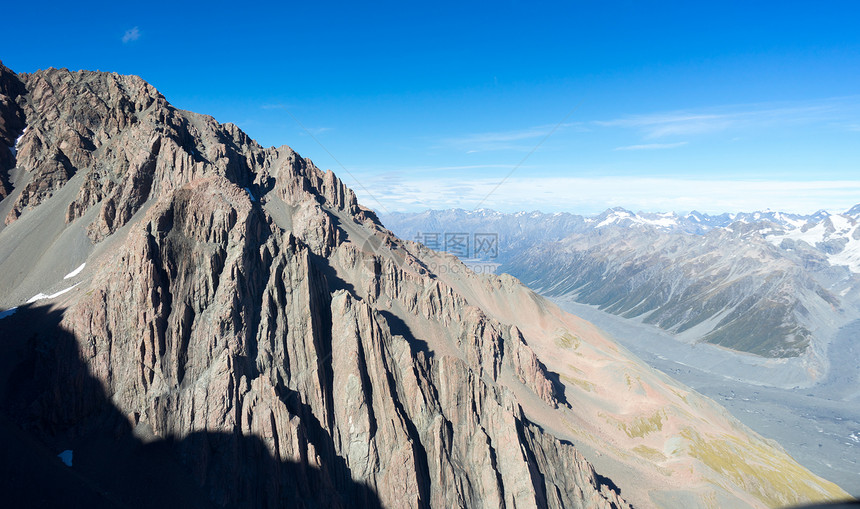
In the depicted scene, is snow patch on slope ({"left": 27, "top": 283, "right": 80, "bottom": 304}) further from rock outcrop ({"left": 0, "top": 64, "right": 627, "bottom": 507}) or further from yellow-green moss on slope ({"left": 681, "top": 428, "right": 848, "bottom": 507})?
yellow-green moss on slope ({"left": 681, "top": 428, "right": 848, "bottom": 507})

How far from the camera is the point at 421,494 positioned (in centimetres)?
5966

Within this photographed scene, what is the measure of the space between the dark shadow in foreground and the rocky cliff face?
239 mm

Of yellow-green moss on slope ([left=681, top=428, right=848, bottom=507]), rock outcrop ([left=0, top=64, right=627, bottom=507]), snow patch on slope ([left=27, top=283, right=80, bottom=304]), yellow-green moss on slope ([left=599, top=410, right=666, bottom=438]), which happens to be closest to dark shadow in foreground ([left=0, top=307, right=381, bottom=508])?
rock outcrop ([left=0, top=64, right=627, bottom=507])

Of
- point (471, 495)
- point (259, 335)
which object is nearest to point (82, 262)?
point (259, 335)

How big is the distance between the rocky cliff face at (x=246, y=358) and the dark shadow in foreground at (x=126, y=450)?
0.78 feet

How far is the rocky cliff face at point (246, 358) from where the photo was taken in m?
51.6

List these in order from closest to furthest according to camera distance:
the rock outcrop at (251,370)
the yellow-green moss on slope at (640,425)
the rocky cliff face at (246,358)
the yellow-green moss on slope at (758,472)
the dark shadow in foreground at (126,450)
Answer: the dark shadow in foreground at (126,450) → the rocky cliff face at (246,358) → the rock outcrop at (251,370) → the yellow-green moss on slope at (758,472) → the yellow-green moss on slope at (640,425)

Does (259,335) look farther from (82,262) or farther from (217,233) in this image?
(82,262)

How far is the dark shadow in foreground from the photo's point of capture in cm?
4662

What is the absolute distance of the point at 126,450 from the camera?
48656 millimetres

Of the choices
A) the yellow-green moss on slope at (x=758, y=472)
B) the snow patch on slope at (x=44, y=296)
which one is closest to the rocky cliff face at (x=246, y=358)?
the yellow-green moss on slope at (x=758, y=472)

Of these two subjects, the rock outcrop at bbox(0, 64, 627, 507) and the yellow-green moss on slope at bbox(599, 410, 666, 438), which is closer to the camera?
the rock outcrop at bbox(0, 64, 627, 507)

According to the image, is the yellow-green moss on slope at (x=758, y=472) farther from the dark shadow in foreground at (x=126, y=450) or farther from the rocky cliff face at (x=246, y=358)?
the dark shadow in foreground at (x=126, y=450)

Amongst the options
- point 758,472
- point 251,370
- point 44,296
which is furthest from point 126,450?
point 758,472
